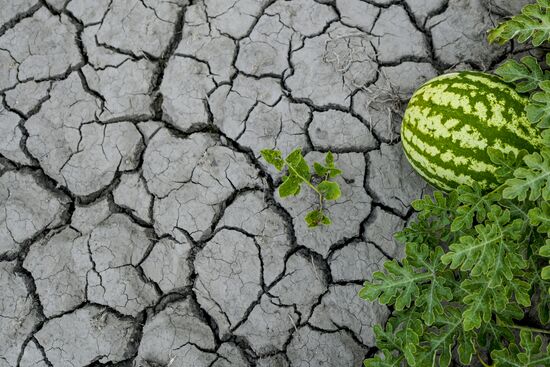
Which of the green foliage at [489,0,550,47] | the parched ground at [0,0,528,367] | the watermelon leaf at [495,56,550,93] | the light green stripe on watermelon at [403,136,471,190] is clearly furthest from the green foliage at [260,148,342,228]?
the green foliage at [489,0,550,47]

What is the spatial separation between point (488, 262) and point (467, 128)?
1.87 feet

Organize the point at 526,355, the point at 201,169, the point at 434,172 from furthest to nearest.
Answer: the point at 201,169 < the point at 434,172 < the point at 526,355

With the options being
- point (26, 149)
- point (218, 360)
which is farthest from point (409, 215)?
point (26, 149)

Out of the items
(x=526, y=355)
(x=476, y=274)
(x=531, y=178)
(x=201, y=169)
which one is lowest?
(x=526, y=355)

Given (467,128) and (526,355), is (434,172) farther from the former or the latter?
(526,355)

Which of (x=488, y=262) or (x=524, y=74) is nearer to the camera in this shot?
(x=488, y=262)

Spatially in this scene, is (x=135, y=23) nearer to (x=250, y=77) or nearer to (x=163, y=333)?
(x=250, y=77)

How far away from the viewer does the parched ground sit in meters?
3.21

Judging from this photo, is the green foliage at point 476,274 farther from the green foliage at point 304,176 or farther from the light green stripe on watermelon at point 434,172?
the green foliage at point 304,176

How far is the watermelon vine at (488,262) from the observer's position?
96.4 inches

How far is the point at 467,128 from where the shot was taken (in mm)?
2635

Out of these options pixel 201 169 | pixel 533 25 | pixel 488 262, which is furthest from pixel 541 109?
pixel 201 169

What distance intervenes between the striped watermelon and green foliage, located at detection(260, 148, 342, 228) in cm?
51

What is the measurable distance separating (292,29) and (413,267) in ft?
4.93
